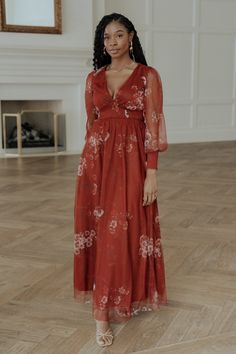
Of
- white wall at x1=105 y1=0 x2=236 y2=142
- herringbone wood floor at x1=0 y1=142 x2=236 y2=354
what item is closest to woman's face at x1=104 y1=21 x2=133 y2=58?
herringbone wood floor at x1=0 y1=142 x2=236 y2=354

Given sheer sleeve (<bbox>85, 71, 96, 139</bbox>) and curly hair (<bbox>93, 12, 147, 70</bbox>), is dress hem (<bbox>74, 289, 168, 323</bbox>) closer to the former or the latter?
sheer sleeve (<bbox>85, 71, 96, 139</bbox>)

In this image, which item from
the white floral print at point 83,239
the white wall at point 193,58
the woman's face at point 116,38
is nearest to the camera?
the woman's face at point 116,38

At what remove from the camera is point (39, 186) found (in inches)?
198

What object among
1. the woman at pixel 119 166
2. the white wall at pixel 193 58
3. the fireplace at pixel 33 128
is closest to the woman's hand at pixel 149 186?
the woman at pixel 119 166

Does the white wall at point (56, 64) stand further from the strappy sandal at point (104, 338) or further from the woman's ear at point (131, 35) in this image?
the strappy sandal at point (104, 338)

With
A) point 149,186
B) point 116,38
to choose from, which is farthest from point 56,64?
point 149,186

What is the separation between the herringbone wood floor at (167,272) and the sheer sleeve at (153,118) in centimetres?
69

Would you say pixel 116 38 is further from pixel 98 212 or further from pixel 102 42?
pixel 98 212

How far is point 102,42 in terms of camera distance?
2.02 metres

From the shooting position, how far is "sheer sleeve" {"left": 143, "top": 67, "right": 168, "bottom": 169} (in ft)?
6.45

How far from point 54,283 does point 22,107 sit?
5370mm

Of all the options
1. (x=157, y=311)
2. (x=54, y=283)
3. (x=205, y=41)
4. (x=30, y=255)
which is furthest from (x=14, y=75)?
(x=157, y=311)

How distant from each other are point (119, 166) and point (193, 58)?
6.96m

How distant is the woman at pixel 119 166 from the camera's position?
1.97 metres
